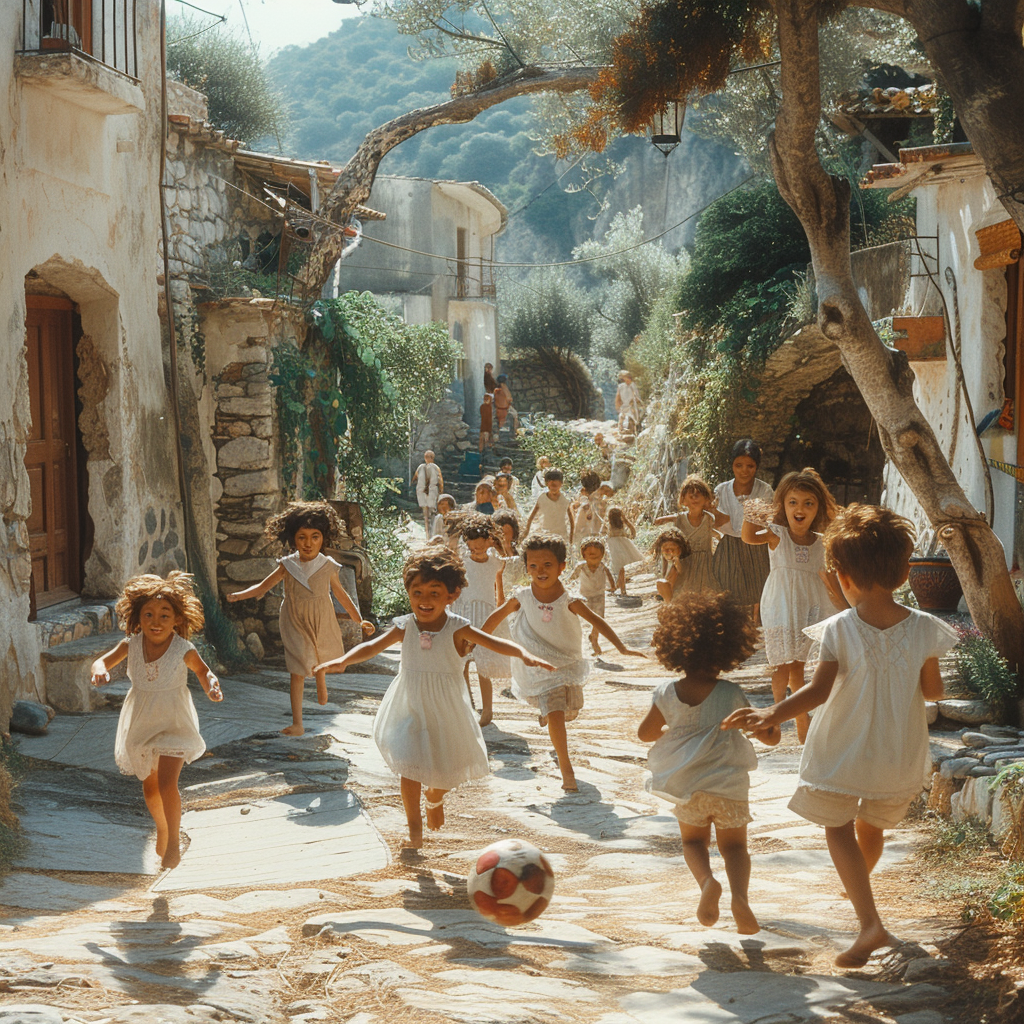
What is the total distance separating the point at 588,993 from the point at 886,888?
66.3 inches

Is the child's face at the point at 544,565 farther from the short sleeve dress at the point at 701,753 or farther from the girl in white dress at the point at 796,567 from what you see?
the short sleeve dress at the point at 701,753

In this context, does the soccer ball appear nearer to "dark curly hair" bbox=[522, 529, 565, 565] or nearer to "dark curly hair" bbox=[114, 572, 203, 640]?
"dark curly hair" bbox=[114, 572, 203, 640]

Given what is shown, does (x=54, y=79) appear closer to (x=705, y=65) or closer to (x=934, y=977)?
(x=705, y=65)

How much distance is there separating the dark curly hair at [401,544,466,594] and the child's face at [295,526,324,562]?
2.30 metres

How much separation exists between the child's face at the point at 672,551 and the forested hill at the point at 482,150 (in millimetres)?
34962

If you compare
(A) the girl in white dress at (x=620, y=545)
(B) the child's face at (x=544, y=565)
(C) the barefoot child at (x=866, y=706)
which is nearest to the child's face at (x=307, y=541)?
(B) the child's face at (x=544, y=565)

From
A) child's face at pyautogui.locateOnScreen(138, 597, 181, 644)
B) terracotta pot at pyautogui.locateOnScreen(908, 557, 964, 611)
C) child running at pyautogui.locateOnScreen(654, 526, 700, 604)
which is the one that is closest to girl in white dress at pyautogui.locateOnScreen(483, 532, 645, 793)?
child's face at pyautogui.locateOnScreen(138, 597, 181, 644)

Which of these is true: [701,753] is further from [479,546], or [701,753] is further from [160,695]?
[479,546]

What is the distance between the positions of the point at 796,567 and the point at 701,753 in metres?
3.13

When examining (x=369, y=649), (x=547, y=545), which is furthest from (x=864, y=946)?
(x=547, y=545)

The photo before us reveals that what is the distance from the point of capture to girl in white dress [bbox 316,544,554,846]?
195 inches

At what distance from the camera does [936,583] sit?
8328mm

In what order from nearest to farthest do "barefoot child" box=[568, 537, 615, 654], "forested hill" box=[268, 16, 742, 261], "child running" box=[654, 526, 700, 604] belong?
"child running" box=[654, 526, 700, 604]
"barefoot child" box=[568, 537, 615, 654]
"forested hill" box=[268, 16, 742, 261]

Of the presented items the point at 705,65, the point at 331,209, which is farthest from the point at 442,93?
the point at 705,65
